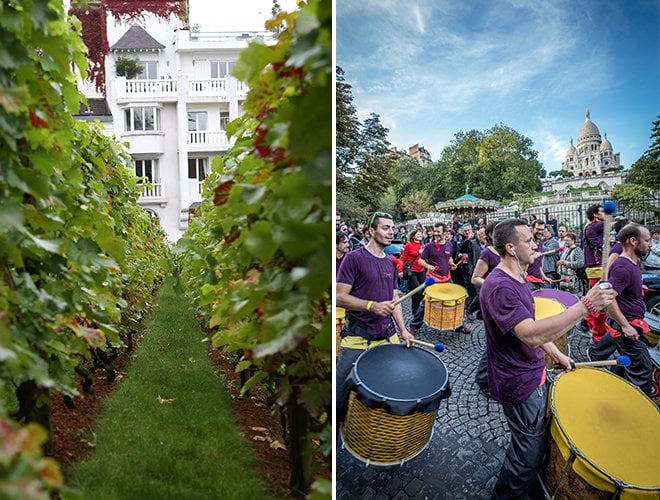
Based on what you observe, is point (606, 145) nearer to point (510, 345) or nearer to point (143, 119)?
point (510, 345)

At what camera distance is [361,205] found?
132 centimetres

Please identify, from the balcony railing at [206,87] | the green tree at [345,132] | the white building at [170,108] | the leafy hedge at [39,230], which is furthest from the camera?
the white building at [170,108]

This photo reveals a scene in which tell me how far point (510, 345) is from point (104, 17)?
741 centimetres

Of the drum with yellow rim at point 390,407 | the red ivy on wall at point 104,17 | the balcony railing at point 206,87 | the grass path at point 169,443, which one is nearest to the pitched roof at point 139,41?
the balcony railing at point 206,87

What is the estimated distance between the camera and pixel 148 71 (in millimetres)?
19938

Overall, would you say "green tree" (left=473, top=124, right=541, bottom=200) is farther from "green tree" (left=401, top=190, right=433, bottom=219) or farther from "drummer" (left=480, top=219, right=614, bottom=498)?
"drummer" (left=480, top=219, right=614, bottom=498)

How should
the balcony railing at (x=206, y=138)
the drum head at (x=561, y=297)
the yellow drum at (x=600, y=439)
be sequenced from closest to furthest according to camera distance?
the yellow drum at (x=600, y=439) < the drum head at (x=561, y=297) < the balcony railing at (x=206, y=138)

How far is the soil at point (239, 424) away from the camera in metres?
2.29

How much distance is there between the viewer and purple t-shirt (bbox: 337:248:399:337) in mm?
1710

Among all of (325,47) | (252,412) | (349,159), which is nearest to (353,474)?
(349,159)

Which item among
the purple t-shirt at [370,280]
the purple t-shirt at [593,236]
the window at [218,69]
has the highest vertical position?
the window at [218,69]

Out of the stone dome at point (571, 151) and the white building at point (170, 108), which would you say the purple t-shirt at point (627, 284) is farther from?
the white building at point (170, 108)

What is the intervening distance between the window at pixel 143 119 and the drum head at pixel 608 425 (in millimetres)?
19317

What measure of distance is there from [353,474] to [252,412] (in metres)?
2.17
